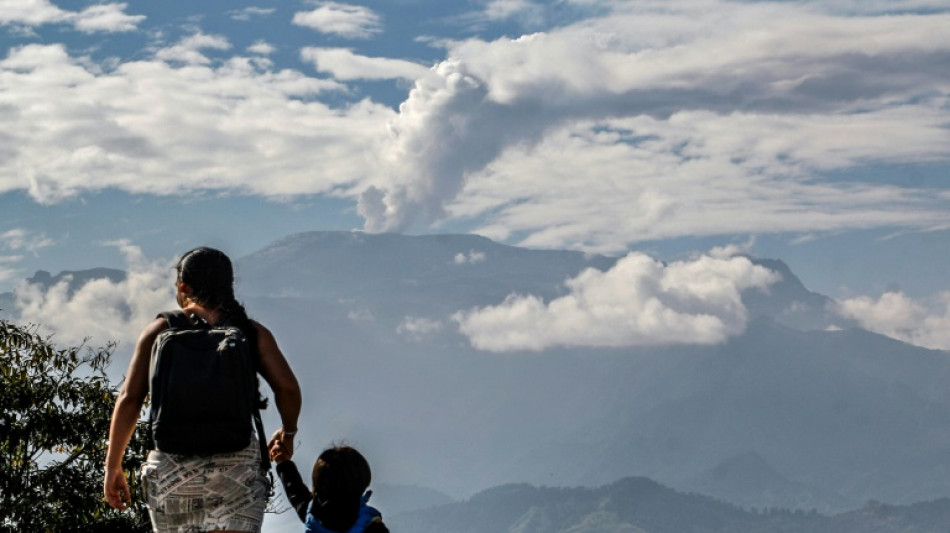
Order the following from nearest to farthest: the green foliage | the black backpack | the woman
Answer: the black backpack < the woman < the green foliage

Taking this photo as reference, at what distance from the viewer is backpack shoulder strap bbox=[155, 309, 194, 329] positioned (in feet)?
20.2

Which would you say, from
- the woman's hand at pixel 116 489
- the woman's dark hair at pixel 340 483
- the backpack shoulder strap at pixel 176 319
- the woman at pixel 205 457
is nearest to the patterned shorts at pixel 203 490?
the woman at pixel 205 457

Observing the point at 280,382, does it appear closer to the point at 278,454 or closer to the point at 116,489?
the point at 278,454

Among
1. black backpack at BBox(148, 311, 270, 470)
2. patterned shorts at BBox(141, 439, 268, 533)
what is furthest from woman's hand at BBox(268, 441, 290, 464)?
black backpack at BBox(148, 311, 270, 470)

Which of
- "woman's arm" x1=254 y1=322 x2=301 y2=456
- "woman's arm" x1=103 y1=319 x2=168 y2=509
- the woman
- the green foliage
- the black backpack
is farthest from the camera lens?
the green foliage

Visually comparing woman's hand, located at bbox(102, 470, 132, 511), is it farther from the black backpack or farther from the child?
the child

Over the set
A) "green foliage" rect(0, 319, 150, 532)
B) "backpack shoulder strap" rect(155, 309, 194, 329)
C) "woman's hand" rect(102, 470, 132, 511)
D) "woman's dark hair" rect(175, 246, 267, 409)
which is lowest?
"green foliage" rect(0, 319, 150, 532)

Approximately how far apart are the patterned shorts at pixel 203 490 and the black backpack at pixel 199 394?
3.2 inches

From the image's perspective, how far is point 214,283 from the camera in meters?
6.27

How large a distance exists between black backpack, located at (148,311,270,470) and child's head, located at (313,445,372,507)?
1.40 feet

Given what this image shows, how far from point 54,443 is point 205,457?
14.0 metres

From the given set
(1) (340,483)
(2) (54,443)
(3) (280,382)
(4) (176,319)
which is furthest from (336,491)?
(2) (54,443)

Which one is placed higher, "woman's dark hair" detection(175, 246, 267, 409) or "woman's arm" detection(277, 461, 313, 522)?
"woman's dark hair" detection(175, 246, 267, 409)

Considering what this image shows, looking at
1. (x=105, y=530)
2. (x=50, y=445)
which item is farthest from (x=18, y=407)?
(x=105, y=530)
